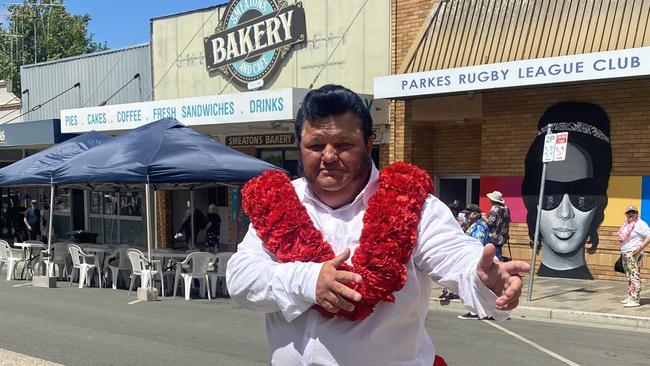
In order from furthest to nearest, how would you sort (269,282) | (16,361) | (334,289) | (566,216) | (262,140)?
A: (262,140), (566,216), (16,361), (269,282), (334,289)

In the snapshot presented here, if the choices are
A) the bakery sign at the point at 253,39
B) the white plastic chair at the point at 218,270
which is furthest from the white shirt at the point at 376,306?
the bakery sign at the point at 253,39

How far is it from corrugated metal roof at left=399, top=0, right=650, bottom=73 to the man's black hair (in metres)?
10.2

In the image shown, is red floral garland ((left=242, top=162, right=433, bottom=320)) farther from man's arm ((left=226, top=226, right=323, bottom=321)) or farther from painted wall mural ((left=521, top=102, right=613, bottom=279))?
painted wall mural ((left=521, top=102, right=613, bottom=279))

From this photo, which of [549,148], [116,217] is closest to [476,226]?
[549,148]

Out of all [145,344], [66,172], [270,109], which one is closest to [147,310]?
[145,344]

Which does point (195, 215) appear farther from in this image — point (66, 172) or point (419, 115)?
point (419, 115)

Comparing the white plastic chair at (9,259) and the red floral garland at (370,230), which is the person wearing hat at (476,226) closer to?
the red floral garland at (370,230)

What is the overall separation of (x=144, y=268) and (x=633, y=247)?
7785mm

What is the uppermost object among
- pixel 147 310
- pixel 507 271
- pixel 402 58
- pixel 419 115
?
pixel 402 58

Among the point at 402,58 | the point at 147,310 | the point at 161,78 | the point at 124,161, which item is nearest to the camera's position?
the point at 147,310

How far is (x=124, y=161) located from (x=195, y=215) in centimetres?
489

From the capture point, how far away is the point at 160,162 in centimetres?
1056

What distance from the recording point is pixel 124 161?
10.8 m

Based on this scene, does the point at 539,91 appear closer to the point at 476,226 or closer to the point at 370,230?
the point at 476,226
